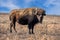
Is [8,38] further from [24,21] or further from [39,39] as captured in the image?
[24,21]

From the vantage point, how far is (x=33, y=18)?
2139 centimetres

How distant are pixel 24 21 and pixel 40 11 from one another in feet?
4.35

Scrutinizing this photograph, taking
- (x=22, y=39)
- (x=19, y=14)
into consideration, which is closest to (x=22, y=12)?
(x=19, y=14)

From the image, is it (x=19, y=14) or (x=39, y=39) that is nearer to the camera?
(x=39, y=39)

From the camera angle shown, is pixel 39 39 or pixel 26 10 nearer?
pixel 39 39

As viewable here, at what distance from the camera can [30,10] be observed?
21188mm

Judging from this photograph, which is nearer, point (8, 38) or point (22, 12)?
point (8, 38)

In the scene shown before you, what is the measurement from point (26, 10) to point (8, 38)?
461cm

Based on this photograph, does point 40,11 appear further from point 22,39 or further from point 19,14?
point 22,39

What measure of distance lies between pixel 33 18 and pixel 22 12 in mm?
870

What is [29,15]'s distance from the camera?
21391 millimetres

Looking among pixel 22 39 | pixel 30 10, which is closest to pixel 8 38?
pixel 22 39

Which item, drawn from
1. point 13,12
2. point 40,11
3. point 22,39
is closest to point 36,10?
point 40,11

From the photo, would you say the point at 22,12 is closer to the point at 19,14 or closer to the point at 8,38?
the point at 19,14
